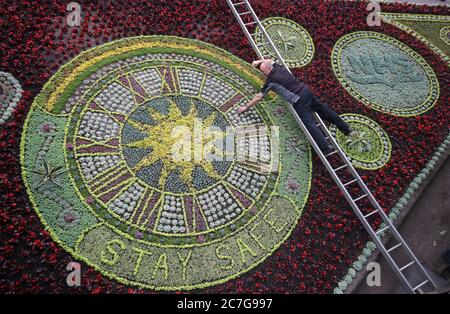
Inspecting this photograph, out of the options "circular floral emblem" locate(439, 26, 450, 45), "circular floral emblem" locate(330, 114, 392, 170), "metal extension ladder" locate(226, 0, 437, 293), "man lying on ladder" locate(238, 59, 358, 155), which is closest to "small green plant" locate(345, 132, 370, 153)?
"circular floral emblem" locate(330, 114, 392, 170)

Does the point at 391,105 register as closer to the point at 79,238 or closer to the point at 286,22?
the point at 286,22

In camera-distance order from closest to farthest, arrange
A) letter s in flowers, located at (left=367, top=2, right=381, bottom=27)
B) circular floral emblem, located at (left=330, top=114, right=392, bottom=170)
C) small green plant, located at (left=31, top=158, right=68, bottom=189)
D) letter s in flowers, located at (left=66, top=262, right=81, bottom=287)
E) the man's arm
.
Answer: letter s in flowers, located at (left=66, top=262, right=81, bottom=287) → small green plant, located at (left=31, top=158, right=68, bottom=189) → the man's arm → circular floral emblem, located at (left=330, top=114, right=392, bottom=170) → letter s in flowers, located at (left=367, top=2, right=381, bottom=27)

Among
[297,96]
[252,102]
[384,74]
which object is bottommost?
[252,102]

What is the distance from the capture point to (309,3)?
1034 centimetres

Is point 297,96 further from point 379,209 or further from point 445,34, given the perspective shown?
point 445,34

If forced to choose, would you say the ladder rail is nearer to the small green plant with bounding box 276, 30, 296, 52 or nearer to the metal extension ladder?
the metal extension ladder

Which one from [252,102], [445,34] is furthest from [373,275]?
[445,34]

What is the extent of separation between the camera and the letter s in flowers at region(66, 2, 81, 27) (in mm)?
8320

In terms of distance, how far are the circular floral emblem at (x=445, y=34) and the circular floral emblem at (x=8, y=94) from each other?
10921 mm

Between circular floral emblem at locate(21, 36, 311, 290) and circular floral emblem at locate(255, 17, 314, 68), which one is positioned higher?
circular floral emblem at locate(255, 17, 314, 68)

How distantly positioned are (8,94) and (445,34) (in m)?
11.3

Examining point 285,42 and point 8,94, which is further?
point 285,42

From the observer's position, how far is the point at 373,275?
21.2ft

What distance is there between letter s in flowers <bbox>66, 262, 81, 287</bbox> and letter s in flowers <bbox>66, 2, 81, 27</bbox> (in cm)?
542
